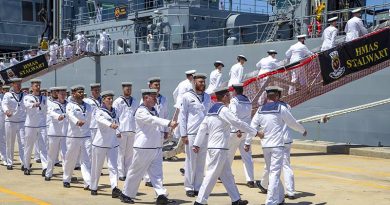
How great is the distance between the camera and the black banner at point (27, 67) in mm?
25609

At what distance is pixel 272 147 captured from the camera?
25.0 ft

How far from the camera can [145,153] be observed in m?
7.77

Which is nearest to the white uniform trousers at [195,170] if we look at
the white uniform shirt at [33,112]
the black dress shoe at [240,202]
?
the black dress shoe at [240,202]

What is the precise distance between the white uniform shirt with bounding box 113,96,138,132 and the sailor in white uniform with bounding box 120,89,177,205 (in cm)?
167

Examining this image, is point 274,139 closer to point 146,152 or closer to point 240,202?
point 240,202

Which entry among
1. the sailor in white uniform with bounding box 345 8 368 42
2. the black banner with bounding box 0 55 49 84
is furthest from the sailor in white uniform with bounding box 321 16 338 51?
the black banner with bounding box 0 55 49 84

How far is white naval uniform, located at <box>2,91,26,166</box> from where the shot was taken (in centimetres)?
1189

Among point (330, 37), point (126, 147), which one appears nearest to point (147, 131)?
point (126, 147)

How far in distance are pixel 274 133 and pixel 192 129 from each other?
5.44 feet

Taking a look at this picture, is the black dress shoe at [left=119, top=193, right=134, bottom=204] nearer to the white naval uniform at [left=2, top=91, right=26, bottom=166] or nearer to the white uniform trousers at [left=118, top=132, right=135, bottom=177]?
the white uniform trousers at [left=118, top=132, right=135, bottom=177]

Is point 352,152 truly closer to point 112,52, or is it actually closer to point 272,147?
point 272,147

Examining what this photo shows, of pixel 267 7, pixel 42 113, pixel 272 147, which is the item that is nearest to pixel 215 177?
pixel 272 147

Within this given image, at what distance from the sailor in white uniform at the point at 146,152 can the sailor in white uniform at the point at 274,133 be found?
141cm

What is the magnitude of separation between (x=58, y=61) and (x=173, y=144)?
14074 mm
